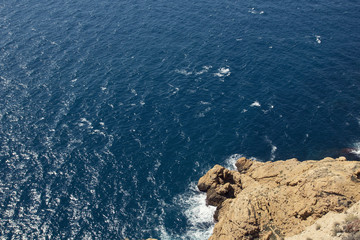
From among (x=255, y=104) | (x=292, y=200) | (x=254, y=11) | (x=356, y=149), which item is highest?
(x=254, y=11)

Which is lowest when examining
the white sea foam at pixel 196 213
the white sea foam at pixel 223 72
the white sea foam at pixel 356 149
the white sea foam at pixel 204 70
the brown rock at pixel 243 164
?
the white sea foam at pixel 356 149

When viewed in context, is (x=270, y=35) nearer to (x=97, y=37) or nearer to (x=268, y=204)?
(x=97, y=37)

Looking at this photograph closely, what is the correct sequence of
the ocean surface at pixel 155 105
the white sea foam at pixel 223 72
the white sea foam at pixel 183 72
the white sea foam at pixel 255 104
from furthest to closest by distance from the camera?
the white sea foam at pixel 183 72
the white sea foam at pixel 223 72
the white sea foam at pixel 255 104
the ocean surface at pixel 155 105

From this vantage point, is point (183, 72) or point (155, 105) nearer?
point (155, 105)

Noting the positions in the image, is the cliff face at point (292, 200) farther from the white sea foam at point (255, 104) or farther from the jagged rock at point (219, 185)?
the white sea foam at point (255, 104)

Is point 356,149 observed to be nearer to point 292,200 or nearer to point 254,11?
point 292,200

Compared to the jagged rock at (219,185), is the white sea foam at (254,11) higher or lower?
higher

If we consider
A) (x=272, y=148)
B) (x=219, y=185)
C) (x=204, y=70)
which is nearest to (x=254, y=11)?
(x=204, y=70)

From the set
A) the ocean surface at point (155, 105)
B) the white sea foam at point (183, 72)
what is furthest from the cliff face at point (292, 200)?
the white sea foam at point (183, 72)

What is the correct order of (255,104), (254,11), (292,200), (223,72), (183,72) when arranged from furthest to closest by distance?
(254,11) → (183,72) → (223,72) → (255,104) → (292,200)

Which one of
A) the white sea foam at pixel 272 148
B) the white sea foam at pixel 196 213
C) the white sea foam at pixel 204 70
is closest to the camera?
the white sea foam at pixel 196 213
